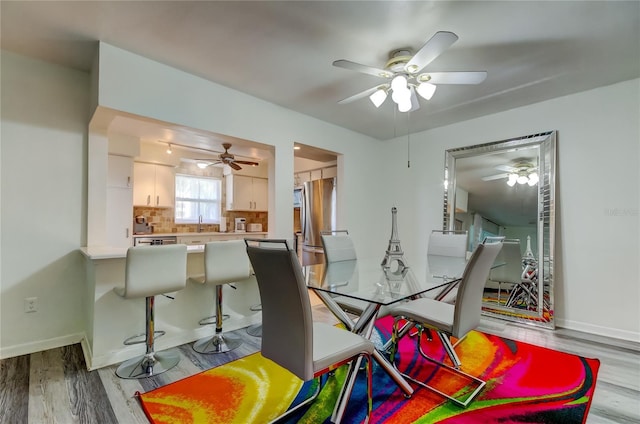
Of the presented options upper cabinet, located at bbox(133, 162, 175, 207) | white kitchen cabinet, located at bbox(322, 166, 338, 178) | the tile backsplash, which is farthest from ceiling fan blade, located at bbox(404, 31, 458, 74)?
the tile backsplash

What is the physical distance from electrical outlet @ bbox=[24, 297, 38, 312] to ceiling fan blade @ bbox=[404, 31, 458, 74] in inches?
136

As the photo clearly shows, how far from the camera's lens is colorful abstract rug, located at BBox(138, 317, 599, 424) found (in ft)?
5.52

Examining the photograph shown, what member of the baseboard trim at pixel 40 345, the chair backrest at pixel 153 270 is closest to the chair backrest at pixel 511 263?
the chair backrest at pixel 153 270

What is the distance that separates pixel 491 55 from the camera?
2314 millimetres

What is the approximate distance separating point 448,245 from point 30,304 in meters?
3.89

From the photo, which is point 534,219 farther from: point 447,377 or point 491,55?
point 447,377

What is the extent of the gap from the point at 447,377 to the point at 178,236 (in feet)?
14.5

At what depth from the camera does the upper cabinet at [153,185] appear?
4.83m

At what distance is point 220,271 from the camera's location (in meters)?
2.52

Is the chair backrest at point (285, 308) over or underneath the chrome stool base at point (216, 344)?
over

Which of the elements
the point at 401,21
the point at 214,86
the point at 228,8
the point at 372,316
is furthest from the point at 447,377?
the point at 214,86

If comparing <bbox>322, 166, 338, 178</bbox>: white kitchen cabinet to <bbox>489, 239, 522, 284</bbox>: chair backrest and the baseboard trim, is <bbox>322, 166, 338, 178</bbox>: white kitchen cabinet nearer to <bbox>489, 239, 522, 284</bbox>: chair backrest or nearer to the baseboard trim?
<bbox>489, 239, 522, 284</bbox>: chair backrest

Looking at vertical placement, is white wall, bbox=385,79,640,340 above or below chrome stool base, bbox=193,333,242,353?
above

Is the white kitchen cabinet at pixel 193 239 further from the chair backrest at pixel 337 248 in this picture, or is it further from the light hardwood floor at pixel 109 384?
the chair backrest at pixel 337 248
